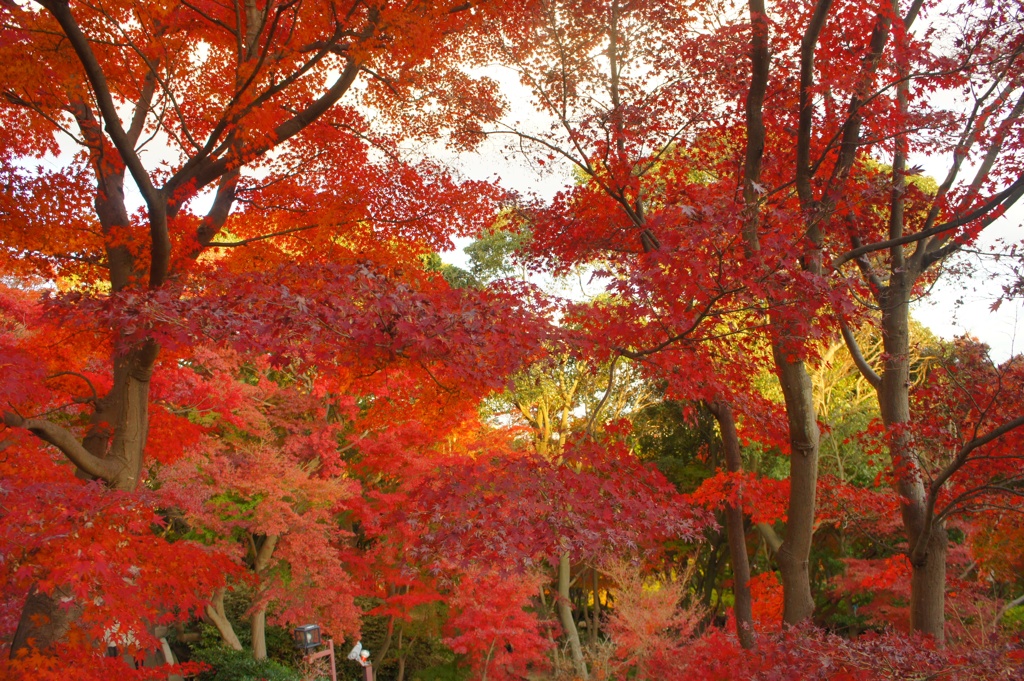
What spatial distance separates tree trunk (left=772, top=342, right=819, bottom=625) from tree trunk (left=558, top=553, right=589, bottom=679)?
8588 mm

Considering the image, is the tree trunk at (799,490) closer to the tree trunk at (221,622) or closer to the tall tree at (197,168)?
the tall tree at (197,168)

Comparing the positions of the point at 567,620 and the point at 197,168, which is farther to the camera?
the point at 567,620

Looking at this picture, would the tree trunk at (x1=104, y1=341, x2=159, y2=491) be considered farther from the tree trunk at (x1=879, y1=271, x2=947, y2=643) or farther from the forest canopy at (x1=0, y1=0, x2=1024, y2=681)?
the tree trunk at (x1=879, y1=271, x2=947, y2=643)

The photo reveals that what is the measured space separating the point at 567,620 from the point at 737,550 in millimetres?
8910

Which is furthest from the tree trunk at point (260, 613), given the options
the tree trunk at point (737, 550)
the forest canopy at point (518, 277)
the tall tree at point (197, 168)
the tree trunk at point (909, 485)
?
the tree trunk at point (909, 485)

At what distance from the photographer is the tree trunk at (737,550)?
5.66 metres

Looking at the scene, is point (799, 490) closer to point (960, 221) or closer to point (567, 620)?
point (960, 221)

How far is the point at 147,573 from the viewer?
4.54 meters

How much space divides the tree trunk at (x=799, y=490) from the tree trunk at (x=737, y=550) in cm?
79

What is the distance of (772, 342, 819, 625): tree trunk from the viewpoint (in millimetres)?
4879

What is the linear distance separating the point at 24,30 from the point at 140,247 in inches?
63.7

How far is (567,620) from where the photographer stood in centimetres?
1410

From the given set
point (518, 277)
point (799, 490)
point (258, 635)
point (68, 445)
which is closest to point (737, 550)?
point (799, 490)

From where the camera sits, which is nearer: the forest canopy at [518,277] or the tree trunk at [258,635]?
the forest canopy at [518,277]
